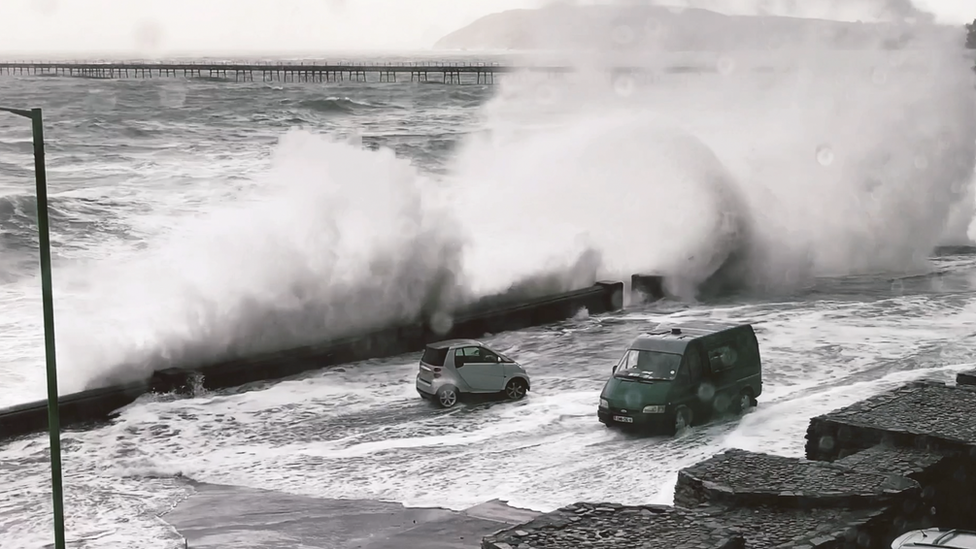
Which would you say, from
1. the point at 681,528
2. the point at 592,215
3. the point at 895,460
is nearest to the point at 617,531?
the point at 681,528

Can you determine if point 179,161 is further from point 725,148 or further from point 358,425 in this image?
point 358,425

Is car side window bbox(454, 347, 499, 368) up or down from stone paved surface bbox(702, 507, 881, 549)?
down

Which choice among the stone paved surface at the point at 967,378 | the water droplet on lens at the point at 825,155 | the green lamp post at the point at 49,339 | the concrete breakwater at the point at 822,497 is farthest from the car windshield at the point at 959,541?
the water droplet on lens at the point at 825,155

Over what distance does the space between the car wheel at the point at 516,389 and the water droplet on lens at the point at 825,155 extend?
2852 centimetres

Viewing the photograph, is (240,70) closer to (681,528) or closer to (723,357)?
(723,357)

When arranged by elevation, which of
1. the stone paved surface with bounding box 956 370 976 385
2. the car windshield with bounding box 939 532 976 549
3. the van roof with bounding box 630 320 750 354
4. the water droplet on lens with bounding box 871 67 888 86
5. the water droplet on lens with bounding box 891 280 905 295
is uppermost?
the water droplet on lens with bounding box 871 67 888 86

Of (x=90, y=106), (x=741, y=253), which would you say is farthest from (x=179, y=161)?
(x=741, y=253)

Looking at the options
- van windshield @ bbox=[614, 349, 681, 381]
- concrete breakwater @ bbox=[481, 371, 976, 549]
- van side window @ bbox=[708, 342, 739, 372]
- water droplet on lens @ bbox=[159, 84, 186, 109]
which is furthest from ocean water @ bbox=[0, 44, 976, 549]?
water droplet on lens @ bbox=[159, 84, 186, 109]

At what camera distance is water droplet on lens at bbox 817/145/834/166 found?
45.9 metres

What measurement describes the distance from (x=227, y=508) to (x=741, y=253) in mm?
26079

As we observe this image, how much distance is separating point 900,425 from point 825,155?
120ft

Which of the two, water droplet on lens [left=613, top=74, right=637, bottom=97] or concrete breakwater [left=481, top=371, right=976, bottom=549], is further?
water droplet on lens [left=613, top=74, right=637, bottom=97]

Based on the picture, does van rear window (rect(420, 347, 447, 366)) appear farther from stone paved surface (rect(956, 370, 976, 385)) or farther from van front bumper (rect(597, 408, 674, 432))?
stone paved surface (rect(956, 370, 976, 385))

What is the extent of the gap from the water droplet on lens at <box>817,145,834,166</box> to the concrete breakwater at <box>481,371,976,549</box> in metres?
35.0
